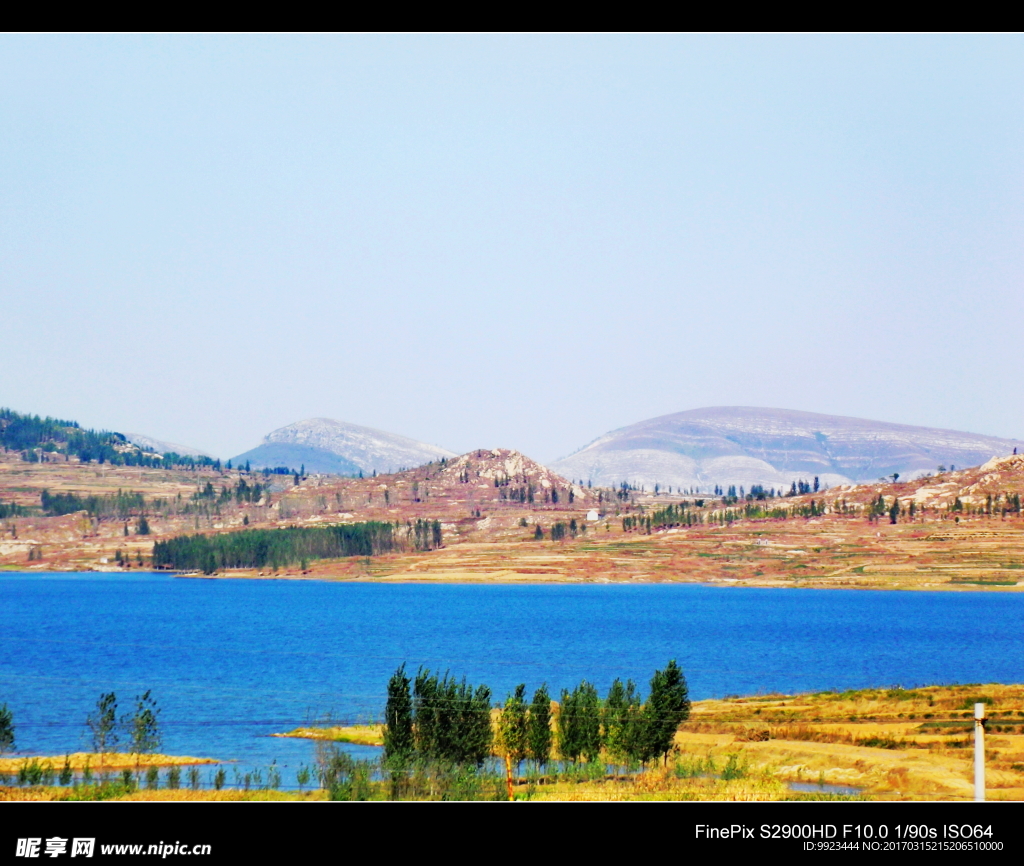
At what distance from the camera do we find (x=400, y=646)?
93688mm

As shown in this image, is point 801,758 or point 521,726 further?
point 801,758

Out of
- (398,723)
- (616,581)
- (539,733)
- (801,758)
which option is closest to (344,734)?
(398,723)

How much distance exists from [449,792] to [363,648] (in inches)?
2767

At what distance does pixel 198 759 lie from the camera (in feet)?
132

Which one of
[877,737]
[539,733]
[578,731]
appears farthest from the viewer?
[877,737]

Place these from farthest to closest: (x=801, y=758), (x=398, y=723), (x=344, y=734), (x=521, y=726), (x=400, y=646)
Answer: (x=400, y=646) < (x=344, y=734) < (x=801, y=758) < (x=521, y=726) < (x=398, y=723)

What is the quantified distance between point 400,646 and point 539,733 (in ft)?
195

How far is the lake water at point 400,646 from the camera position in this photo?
56.2 metres

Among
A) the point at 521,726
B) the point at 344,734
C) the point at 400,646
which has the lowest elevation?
the point at 400,646

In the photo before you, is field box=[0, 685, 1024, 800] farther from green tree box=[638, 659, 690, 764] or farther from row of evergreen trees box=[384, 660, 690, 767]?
row of evergreen trees box=[384, 660, 690, 767]

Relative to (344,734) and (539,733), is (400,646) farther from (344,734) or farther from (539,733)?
(539,733)

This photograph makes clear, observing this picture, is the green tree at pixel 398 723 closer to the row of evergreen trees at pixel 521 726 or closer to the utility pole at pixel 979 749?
the row of evergreen trees at pixel 521 726
